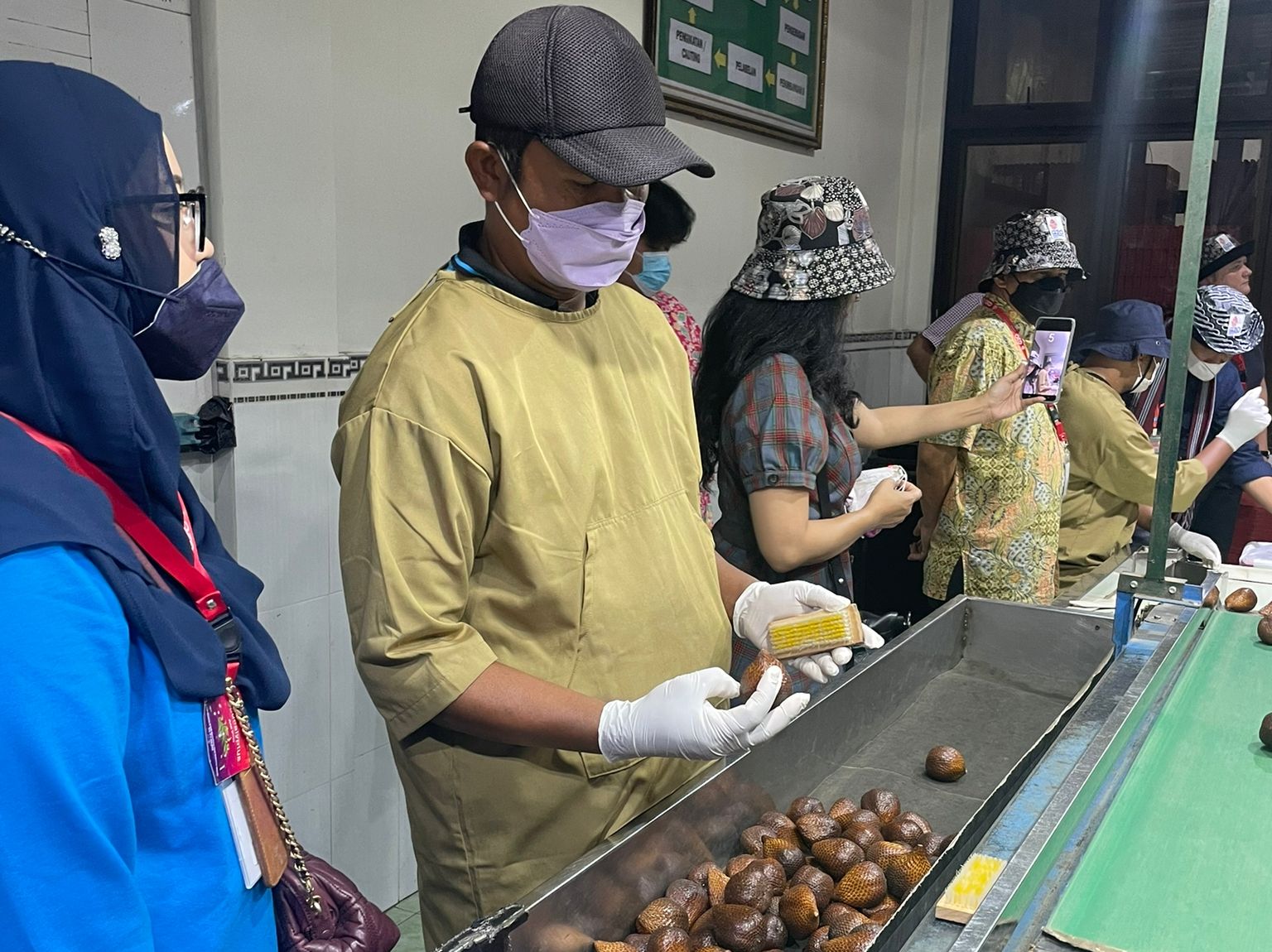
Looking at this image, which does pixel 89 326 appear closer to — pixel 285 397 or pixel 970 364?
pixel 285 397

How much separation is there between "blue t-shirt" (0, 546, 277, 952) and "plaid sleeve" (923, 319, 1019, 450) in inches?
87.1

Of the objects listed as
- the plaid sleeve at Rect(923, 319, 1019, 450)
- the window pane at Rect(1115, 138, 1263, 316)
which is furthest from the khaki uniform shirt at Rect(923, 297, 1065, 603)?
the window pane at Rect(1115, 138, 1263, 316)

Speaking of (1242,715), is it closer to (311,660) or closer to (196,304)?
(196,304)

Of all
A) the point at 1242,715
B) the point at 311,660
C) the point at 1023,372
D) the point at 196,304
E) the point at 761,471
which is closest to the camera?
the point at 196,304

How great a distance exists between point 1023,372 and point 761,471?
3.42 ft

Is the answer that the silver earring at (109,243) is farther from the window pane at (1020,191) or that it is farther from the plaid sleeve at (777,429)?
the window pane at (1020,191)

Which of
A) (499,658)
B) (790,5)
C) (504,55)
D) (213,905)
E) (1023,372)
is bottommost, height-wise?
(213,905)

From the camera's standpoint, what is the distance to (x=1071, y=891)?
0.98 meters

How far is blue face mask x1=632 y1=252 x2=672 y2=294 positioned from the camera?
2.79 meters

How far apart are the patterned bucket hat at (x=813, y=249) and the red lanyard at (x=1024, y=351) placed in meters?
0.81

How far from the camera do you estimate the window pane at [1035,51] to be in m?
5.34

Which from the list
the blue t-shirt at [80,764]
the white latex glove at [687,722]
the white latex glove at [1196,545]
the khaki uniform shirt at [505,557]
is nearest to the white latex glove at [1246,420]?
the white latex glove at [1196,545]

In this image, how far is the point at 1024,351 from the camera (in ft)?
9.37

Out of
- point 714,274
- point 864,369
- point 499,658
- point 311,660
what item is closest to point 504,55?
point 499,658
